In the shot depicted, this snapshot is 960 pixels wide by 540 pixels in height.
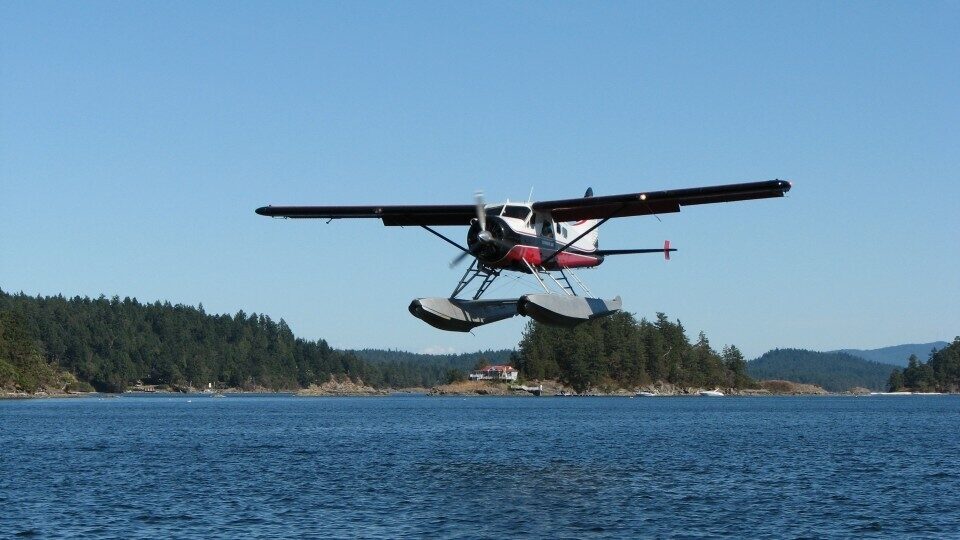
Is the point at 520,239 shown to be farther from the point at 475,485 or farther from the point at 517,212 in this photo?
the point at 475,485

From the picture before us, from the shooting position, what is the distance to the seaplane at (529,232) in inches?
1186

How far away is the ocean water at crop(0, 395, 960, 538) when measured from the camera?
80.4 feet

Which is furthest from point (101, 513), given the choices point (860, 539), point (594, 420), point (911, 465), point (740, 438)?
point (594, 420)

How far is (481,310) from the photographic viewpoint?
31797 mm

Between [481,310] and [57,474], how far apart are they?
14.5m

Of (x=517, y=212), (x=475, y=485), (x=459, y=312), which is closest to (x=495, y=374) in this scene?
(x=475, y=485)

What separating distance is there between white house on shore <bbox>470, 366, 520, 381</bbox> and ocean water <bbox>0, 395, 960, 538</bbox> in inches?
4550

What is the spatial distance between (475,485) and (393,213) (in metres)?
8.32

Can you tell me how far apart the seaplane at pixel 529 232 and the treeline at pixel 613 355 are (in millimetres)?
114449

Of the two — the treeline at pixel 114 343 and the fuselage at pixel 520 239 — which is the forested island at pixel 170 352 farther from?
the fuselage at pixel 520 239

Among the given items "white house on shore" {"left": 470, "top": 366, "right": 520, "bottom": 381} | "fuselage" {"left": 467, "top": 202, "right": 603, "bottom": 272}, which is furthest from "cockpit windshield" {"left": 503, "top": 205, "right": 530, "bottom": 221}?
"white house on shore" {"left": 470, "top": 366, "right": 520, "bottom": 381}

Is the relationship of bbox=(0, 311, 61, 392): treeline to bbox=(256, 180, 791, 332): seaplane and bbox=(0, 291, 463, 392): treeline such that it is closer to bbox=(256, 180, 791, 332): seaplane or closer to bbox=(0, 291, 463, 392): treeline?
bbox=(0, 291, 463, 392): treeline

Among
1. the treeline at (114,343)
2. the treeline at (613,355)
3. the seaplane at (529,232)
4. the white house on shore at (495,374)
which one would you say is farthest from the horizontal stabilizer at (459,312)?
the treeline at (114,343)

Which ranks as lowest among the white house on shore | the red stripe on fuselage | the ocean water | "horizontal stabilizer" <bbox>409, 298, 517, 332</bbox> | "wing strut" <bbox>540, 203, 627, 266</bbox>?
the ocean water
